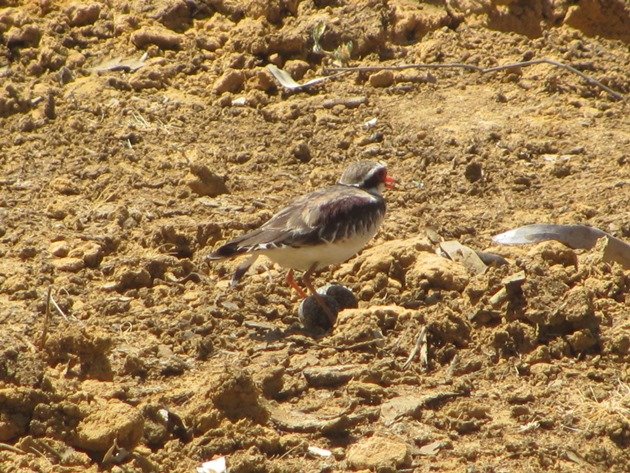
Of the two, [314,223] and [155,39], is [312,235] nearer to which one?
[314,223]

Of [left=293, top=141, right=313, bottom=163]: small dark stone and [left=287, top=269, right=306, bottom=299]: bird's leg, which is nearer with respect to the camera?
[left=287, top=269, right=306, bottom=299]: bird's leg

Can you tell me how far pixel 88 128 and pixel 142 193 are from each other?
1460 mm

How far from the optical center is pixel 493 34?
12312 mm

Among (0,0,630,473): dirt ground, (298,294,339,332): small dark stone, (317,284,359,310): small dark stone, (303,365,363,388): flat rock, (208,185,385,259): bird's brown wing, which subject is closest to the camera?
(0,0,630,473): dirt ground

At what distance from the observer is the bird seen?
8406 mm

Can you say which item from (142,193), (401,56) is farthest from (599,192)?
(142,193)

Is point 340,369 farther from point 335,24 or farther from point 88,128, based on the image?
point 335,24

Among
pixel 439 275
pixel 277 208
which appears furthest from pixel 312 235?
pixel 277 208

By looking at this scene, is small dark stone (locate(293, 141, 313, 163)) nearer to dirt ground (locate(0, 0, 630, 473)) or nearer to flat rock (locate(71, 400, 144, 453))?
dirt ground (locate(0, 0, 630, 473))

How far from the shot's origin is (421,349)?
748 cm

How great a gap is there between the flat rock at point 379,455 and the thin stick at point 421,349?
1102 mm

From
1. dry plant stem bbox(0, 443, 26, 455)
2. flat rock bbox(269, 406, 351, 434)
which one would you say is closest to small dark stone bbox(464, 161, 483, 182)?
flat rock bbox(269, 406, 351, 434)

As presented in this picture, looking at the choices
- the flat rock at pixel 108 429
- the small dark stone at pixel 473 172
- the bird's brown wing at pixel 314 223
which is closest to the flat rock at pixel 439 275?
the bird's brown wing at pixel 314 223

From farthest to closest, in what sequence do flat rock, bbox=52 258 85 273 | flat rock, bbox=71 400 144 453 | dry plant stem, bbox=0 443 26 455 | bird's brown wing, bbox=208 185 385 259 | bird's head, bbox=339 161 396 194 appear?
bird's head, bbox=339 161 396 194 → flat rock, bbox=52 258 85 273 → bird's brown wing, bbox=208 185 385 259 → flat rock, bbox=71 400 144 453 → dry plant stem, bbox=0 443 26 455
